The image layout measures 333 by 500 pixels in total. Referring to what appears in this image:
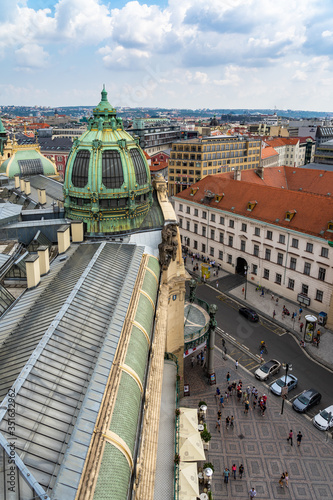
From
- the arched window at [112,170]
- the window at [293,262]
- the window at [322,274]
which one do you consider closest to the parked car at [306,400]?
the window at [322,274]

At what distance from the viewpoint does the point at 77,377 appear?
19234 mm

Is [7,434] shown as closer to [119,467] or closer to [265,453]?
[119,467]

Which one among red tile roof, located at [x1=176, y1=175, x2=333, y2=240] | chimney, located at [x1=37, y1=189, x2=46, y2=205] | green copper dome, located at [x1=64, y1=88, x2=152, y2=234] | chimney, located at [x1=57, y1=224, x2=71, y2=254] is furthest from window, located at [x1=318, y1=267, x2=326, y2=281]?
chimney, located at [x1=37, y1=189, x2=46, y2=205]

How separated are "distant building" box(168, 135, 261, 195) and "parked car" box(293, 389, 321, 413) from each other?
309ft

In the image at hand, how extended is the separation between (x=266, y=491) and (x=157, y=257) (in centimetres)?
2231

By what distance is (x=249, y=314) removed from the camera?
58594 millimetres

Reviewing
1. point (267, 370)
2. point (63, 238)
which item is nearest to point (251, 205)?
point (267, 370)

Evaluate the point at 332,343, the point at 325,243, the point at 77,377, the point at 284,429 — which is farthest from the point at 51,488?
the point at 325,243

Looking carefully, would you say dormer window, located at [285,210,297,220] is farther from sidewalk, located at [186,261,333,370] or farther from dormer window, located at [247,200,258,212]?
sidewalk, located at [186,261,333,370]

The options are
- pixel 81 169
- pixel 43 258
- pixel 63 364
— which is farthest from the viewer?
pixel 81 169

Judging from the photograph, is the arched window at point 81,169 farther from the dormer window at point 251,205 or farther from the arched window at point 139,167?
the dormer window at point 251,205

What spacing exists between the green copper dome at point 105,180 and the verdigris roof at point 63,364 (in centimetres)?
948

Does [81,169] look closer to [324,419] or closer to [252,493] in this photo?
[252,493]

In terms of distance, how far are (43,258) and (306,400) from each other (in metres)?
30.6
